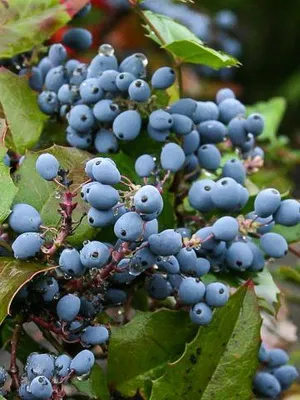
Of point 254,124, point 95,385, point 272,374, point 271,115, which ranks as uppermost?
point 254,124

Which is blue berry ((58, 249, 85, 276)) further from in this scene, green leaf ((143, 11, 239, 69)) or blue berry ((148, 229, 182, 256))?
green leaf ((143, 11, 239, 69))

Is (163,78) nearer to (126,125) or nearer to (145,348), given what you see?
(126,125)

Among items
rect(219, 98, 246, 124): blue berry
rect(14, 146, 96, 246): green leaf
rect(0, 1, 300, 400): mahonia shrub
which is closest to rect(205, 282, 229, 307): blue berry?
rect(0, 1, 300, 400): mahonia shrub

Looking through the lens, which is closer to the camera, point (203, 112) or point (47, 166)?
point (47, 166)

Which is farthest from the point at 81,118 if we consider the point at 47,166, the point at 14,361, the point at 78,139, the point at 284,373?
the point at 284,373

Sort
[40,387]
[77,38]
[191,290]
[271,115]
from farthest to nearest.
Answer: [271,115] → [77,38] → [191,290] → [40,387]
